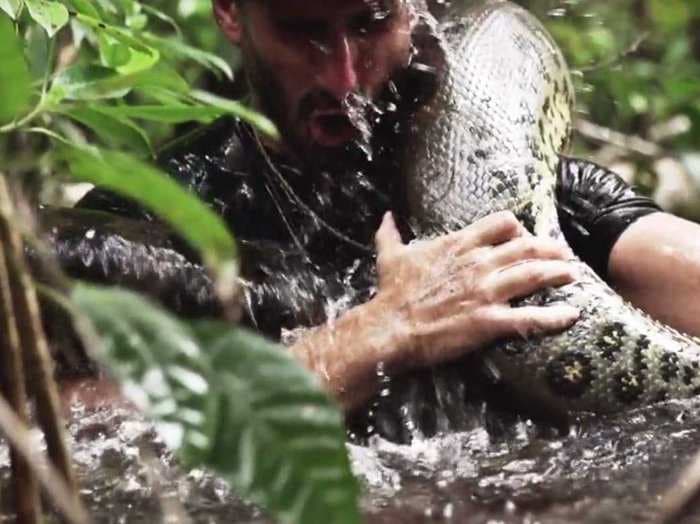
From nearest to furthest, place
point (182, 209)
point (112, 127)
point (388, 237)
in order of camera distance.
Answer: point (182, 209) < point (112, 127) < point (388, 237)

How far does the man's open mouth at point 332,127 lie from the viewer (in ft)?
9.28

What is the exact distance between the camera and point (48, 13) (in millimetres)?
1931

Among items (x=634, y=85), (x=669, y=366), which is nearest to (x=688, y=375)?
(x=669, y=366)

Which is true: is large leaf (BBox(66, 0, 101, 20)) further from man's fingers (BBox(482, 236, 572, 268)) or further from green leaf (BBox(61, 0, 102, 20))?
man's fingers (BBox(482, 236, 572, 268))

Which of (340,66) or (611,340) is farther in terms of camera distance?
(340,66)

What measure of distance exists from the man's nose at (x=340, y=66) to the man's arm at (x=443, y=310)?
0.55 m

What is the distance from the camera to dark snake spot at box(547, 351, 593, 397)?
2.28 m

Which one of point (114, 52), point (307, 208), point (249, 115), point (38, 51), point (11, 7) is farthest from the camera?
point (307, 208)

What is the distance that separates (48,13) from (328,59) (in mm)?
964

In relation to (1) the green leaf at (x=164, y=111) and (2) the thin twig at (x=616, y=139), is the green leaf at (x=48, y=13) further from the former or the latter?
(2) the thin twig at (x=616, y=139)

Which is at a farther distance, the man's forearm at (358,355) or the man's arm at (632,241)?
the man's arm at (632,241)

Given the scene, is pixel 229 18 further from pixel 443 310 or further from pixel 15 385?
pixel 15 385

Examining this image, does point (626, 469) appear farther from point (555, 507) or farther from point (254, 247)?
point (254, 247)

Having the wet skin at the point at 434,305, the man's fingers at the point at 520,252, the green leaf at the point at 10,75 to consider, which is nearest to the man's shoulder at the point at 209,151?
the wet skin at the point at 434,305
